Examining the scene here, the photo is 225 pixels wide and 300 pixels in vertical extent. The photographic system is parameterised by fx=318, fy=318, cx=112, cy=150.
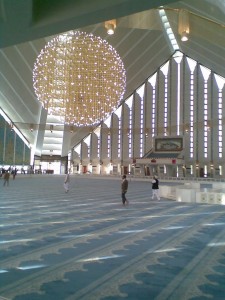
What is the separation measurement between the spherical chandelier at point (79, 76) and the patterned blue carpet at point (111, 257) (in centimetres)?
301

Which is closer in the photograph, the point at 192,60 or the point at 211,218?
the point at 211,218

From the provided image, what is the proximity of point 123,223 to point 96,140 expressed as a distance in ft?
112

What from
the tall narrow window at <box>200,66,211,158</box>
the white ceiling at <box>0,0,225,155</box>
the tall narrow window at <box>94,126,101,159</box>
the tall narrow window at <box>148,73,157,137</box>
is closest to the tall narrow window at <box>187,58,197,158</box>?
the tall narrow window at <box>200,66,211,158</box>

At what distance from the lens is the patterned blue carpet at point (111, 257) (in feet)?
9.38

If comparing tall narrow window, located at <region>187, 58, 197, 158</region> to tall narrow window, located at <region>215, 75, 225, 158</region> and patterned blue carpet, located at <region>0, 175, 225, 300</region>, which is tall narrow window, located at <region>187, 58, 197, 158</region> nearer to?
tall narrow window, located at <region>215, 75, 225, 158</region>

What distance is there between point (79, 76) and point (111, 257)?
5214 mm

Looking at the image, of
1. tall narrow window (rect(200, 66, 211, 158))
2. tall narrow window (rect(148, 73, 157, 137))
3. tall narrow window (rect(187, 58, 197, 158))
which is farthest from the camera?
tall narrow window (rect(148, 73, 157, 137))

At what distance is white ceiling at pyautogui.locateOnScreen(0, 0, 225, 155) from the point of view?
2289 mm

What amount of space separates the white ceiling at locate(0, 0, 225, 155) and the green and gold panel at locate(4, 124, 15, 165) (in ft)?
5.05

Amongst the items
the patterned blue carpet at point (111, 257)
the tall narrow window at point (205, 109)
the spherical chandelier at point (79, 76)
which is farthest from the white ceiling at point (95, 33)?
the tall narrow window at point (205, 109)

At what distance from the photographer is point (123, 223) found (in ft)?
20.3

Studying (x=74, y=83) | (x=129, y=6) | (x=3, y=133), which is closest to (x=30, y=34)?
(x=129, y=6)

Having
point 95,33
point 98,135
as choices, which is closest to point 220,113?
point 98,135

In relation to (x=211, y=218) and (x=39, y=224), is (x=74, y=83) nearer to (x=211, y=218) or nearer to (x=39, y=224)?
(x=39, y=224)
